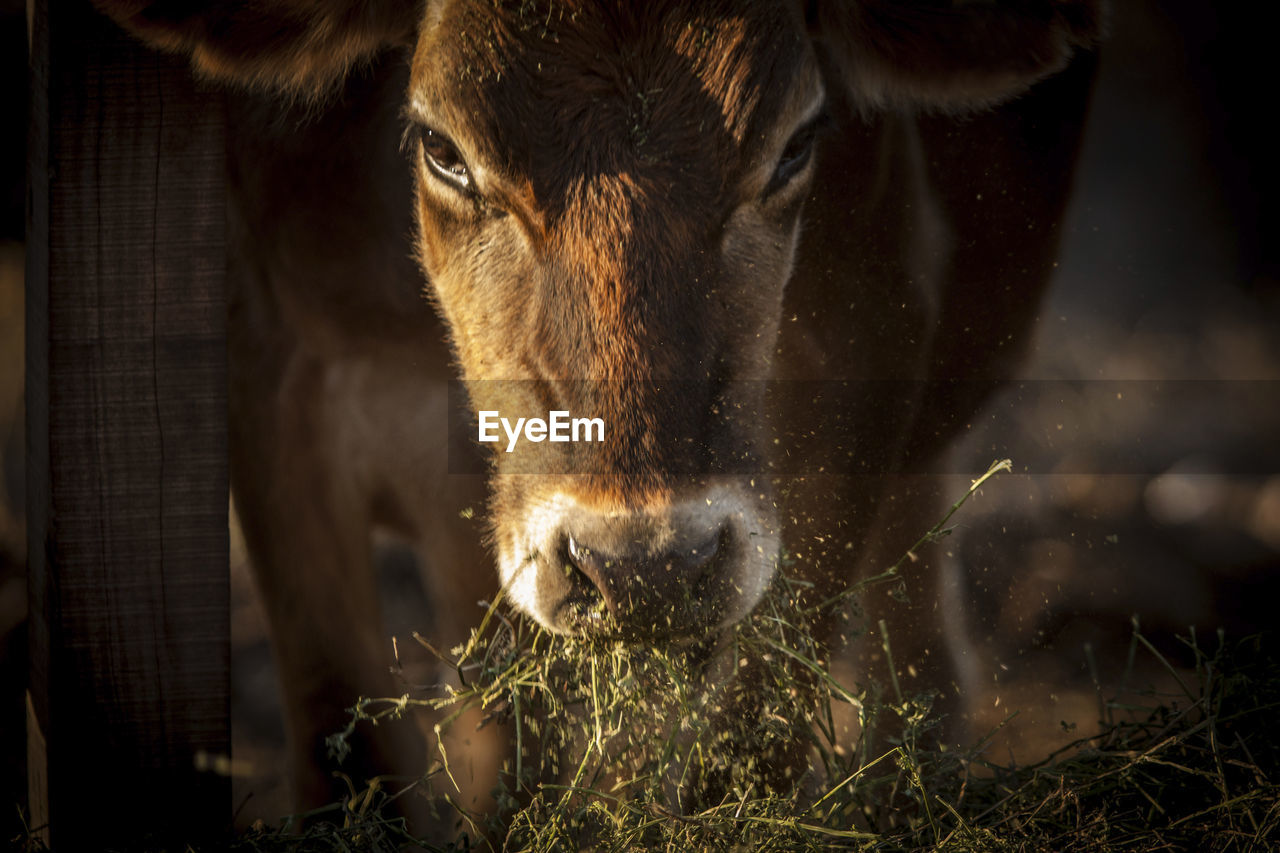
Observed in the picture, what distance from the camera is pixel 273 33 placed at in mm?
1775

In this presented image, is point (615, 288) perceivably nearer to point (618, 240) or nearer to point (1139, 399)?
point (618, 240)

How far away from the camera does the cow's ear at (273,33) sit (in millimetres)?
1652

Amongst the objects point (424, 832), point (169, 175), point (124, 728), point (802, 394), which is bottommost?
point (424, 832)

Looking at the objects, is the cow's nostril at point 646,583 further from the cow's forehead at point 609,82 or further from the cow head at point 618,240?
the cow's forehead at point 609,82

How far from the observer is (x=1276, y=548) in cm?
227

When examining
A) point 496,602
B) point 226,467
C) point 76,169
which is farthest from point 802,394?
point 76,169

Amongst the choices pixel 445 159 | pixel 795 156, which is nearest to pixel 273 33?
pixel 445 159

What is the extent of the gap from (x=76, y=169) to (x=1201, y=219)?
237 centimetres

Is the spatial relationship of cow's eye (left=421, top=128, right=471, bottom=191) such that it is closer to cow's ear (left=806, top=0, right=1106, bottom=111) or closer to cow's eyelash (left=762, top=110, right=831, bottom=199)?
cow's eyelash (left=762, top=110, right=831, bottom=199)

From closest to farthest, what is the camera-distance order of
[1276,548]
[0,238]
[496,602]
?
[496,602]
[1276,548]
[0,238]

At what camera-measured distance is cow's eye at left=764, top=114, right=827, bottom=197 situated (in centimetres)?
174

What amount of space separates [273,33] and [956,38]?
134 centimetres

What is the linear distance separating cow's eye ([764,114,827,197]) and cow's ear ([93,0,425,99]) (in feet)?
2.43

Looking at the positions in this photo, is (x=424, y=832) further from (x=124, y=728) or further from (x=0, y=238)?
(x=0, y=238)
